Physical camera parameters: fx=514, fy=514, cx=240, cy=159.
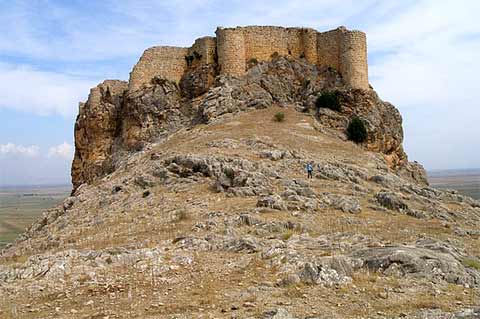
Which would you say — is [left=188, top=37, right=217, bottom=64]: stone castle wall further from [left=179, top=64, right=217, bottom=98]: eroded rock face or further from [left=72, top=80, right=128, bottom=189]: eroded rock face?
[left=72, top=80, right=128, bottom=189]: eroded rock face

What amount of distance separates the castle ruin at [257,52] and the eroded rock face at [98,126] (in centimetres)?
293

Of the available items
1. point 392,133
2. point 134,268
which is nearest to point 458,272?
point 134,268

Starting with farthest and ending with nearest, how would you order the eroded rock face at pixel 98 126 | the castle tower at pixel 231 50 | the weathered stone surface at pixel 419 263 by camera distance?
the eroded rock face at pixel 98 126 < the castle tower at pixel 231 50 < the weathered stone surface at pixel 419 263

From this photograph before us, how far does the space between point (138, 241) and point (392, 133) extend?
21377mm

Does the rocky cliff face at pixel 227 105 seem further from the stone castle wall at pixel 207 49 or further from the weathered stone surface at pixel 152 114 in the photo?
the stone castle wall at pixel 207 49

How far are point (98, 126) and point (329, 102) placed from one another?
48.9 ft

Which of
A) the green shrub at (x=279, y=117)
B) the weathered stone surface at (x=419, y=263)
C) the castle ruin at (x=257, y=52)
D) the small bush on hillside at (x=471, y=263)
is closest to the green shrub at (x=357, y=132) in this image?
the castle ruin at (x=257, y=52)

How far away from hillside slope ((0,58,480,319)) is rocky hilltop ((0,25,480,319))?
0.06 meters

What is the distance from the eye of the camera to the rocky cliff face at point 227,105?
29.4 m

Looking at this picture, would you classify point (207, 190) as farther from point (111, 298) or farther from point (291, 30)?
point (291, 30)

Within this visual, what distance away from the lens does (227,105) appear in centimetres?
2902

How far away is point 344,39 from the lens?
3095 centimetres

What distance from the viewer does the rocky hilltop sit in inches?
347

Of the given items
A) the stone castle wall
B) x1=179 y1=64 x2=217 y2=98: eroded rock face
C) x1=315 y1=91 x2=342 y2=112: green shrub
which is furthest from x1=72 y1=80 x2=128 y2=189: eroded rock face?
x1=315 y1=91 x2=342 y2=112: green shrub
